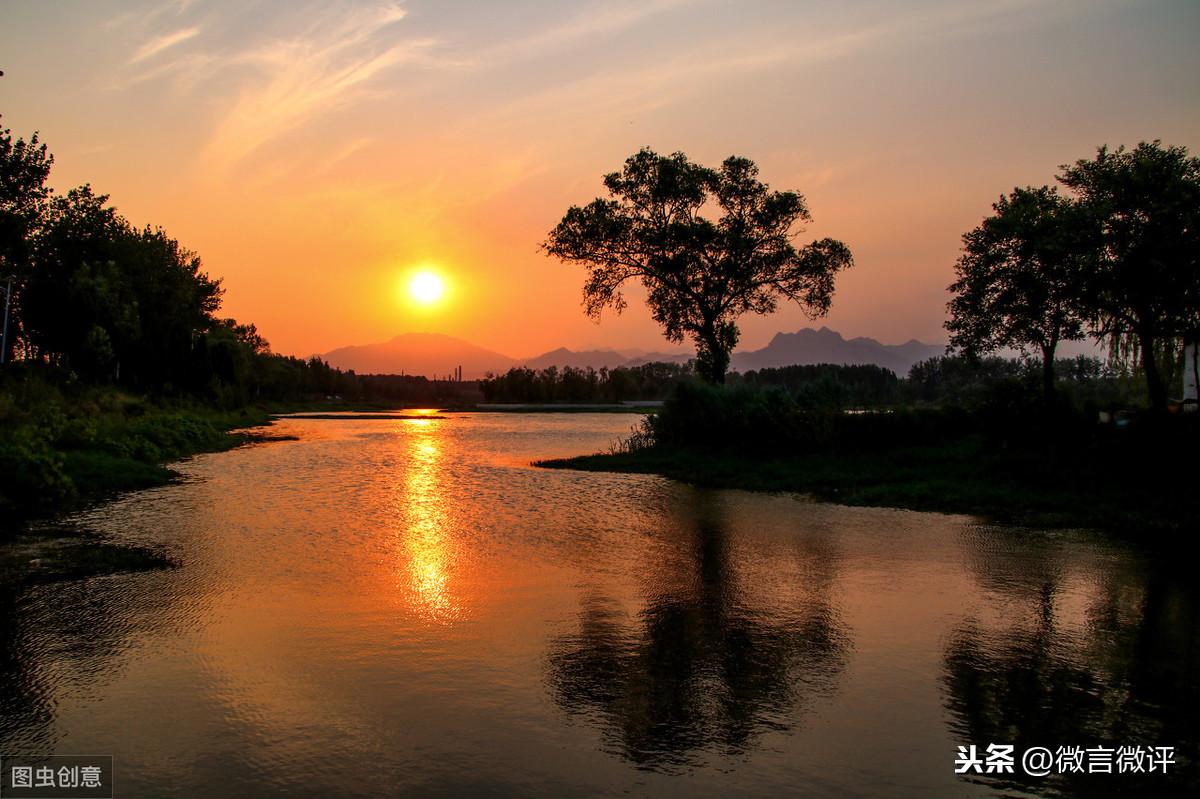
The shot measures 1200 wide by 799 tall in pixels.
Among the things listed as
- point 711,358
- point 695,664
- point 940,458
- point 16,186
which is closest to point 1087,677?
point 695,664

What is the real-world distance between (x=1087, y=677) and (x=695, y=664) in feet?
11.9

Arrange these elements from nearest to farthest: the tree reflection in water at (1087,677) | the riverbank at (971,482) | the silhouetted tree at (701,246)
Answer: the tree reflection in water at (1087,677)
the riverbank at (971,482)
the silhouetted tree at (701,246)

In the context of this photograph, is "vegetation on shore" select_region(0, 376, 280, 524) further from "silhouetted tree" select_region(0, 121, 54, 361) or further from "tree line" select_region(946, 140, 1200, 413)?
"tree line" select_region(946, 140, 1200, 413)

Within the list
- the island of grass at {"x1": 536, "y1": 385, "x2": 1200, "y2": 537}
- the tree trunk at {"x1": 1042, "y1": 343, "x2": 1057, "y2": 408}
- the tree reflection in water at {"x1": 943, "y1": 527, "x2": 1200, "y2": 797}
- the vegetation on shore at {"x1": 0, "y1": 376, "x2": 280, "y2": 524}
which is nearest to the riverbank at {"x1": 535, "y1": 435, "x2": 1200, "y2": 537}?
the island of grass at {"x1": 536, "y1": 385, "x2": 1200, "y2": 537}

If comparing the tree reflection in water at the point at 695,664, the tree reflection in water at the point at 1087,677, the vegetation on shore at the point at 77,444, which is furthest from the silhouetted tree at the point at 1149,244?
the vegetation on shore at the point at 77,444

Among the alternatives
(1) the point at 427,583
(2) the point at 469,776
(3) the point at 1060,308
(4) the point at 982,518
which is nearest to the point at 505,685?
(2) the point at 469,776

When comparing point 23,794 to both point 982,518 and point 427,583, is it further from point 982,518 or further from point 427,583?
point 982,518

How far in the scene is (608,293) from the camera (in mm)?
37438

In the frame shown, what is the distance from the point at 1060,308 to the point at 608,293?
19501 mm

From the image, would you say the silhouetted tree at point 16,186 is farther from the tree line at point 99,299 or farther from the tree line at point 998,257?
the tree line at point 998,257

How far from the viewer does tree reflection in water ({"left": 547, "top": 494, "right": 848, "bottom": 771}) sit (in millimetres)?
5863

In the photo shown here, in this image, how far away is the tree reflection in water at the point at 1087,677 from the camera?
5539mm

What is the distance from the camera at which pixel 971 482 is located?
1928 centimetres

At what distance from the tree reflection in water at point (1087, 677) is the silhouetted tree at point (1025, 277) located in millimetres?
13616
